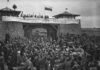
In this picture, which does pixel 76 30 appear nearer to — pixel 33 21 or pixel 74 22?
pixel 74 22

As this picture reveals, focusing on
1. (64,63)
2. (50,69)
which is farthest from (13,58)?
(64,63)

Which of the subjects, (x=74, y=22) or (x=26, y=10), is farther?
(x=26, y=10)

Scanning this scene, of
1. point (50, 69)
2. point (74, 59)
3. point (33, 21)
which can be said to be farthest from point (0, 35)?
point (74, 59)

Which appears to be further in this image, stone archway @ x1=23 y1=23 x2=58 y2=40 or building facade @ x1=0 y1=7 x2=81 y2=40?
stone archway @ x1=23 y1=23 x2=58 y2=40

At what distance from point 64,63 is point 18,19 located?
21.4 meters

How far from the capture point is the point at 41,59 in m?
10.8

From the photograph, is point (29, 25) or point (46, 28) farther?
point (46, 28)

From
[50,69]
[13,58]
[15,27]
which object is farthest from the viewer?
[15,27]

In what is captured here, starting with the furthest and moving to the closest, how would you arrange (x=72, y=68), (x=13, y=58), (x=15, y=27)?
(x=15, y=27) → (x=13, y=58) → (x=72, y=68)

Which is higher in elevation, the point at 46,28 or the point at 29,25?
the point at 29,25

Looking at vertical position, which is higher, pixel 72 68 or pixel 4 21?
pixel 4 21

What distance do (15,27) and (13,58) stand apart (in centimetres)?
1853

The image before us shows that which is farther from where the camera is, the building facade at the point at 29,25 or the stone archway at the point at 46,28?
the stone archway at the point at 46,28

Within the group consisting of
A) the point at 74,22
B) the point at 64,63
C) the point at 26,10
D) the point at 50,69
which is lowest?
the point at 50,69
